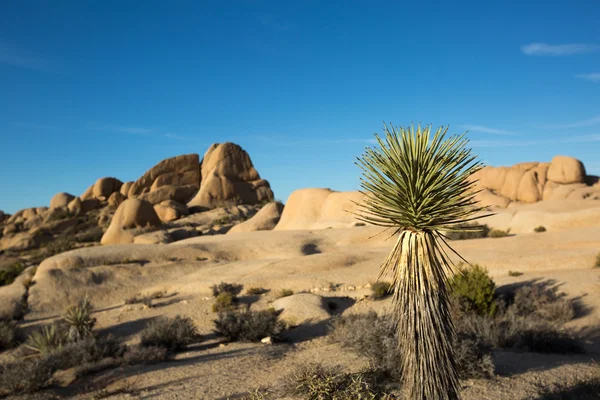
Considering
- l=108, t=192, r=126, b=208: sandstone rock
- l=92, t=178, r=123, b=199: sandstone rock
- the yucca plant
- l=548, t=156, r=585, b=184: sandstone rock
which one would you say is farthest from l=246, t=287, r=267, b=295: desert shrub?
l=92, t=178, r=123, b=199: sandstone rock

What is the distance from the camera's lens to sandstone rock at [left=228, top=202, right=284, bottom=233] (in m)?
37.1

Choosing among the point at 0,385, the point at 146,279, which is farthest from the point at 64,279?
the point at 0,385

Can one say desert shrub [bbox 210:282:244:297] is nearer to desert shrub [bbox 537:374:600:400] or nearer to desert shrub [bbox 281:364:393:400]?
desert shrub [bbox 281:364:393:400]

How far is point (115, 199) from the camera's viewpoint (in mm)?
58281

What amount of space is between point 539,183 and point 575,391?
47900 millimetres

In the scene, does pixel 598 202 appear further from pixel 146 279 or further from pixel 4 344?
pixel 4 344

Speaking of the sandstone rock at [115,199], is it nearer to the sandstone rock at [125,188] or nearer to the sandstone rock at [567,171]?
the sandstone rock at [125,188]

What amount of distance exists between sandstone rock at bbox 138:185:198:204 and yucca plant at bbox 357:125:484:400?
50027 millimetres

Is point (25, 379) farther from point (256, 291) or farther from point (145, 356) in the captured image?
point (256, 291)

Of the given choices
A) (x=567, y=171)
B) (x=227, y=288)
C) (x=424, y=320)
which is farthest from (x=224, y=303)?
(x=567, y=171)

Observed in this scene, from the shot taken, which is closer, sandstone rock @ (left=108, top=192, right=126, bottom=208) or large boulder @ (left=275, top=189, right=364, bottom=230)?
large boulder @ (left=275, top=189, right=364, bottom=230)

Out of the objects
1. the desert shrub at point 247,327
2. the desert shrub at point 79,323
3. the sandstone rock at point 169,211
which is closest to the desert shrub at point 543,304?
the desert shrub at point 247,327

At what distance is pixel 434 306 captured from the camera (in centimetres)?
487

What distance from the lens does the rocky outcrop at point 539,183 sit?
151ft
